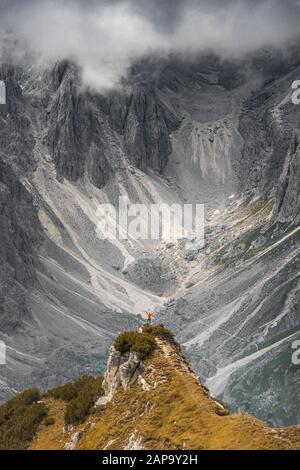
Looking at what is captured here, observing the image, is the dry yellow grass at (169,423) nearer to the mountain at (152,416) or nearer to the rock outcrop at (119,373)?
the mountain at (152,416)

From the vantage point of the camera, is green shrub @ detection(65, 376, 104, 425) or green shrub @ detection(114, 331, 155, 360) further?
green shrub @ detection(65, 376, 104, 425)

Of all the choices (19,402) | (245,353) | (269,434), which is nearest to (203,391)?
(269,434)

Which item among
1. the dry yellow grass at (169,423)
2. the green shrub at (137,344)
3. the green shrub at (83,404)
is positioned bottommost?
the dry yellow grass at (169,423)

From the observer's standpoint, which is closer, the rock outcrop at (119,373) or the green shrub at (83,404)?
the rock outcrop at (119,373)

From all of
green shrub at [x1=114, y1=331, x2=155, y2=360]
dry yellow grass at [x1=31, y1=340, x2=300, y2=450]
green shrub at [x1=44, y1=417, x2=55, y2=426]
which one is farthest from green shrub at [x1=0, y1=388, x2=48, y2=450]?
green shrub at [x1=114, y1=331, x2=155, y2=360]

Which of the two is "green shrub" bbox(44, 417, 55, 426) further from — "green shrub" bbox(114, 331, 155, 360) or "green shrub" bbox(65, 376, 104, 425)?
"green shrub" bbox(114, 331, 155, 360)

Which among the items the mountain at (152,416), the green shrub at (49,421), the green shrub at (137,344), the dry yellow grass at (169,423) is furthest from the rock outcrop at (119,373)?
the green shrub at (49,421)
